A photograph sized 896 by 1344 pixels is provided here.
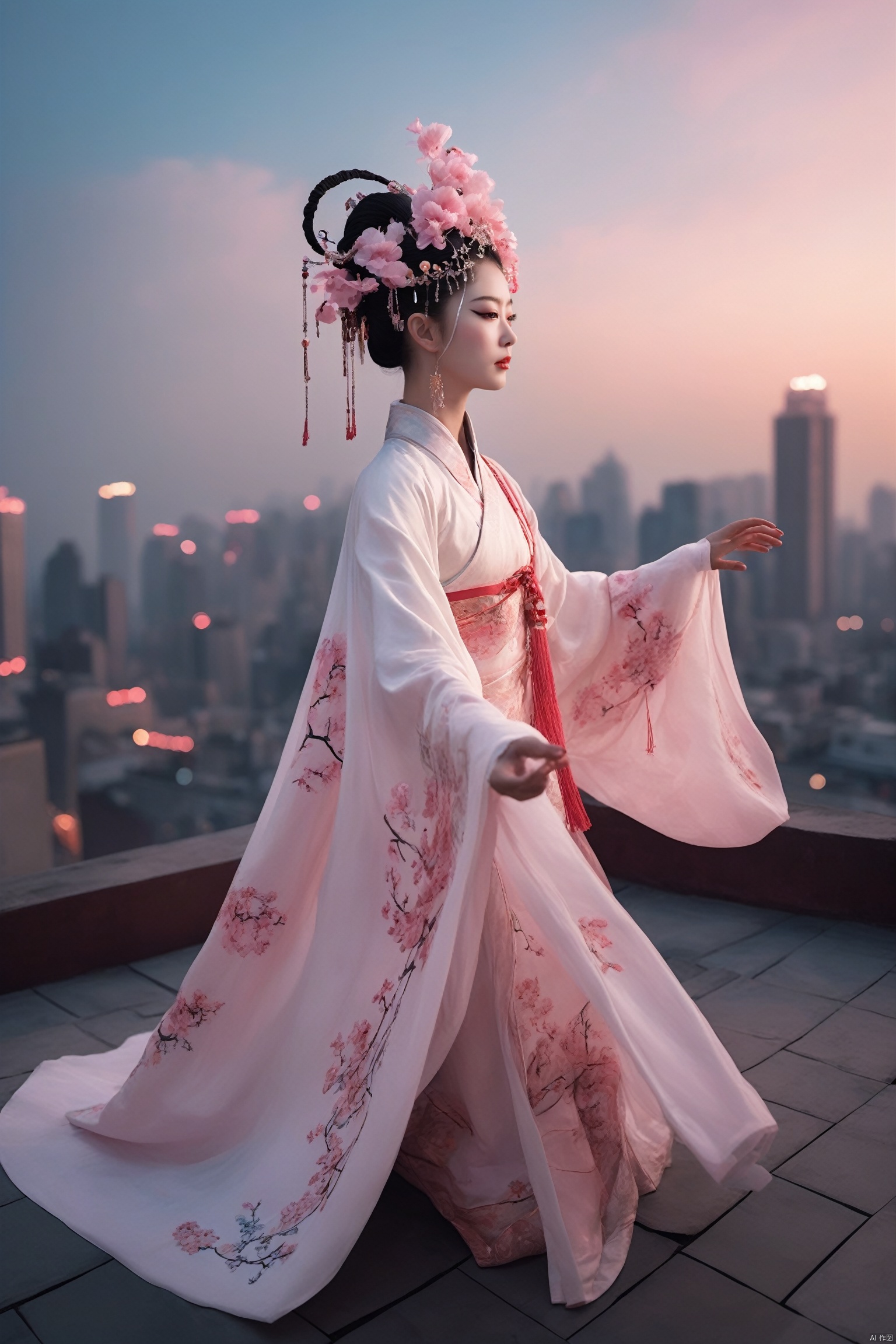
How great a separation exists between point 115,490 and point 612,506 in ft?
17.5

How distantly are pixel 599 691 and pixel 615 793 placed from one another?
219mm

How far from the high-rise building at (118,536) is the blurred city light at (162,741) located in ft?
5.76

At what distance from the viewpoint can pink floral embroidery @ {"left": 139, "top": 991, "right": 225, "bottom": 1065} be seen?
1.90m

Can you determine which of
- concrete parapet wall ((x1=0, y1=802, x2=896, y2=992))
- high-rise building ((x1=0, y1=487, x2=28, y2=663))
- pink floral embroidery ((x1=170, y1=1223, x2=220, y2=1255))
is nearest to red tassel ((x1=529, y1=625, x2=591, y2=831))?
pink floral embroidery ((x1=170, y1=1223, x2=220, y2=1255))

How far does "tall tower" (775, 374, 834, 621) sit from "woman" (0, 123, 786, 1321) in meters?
5.78

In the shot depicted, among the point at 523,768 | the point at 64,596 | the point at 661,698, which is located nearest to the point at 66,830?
the point at 64,596

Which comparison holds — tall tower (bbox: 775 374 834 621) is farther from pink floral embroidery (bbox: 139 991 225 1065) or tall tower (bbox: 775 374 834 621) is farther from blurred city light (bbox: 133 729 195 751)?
blurred city light (bbox: 133 729 195 751)

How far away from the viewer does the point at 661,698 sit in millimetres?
2170

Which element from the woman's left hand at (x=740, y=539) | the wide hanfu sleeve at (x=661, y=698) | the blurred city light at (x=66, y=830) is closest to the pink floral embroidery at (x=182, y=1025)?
the wide hanfu sleeve at (x=661, y=698)

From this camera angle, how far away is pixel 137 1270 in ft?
5.27

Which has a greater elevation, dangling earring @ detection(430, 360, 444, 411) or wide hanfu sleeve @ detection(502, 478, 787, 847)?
dangling earring @ detection(430, 360, 444, 411)

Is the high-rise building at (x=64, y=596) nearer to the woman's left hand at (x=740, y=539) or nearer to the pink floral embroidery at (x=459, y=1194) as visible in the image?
the woman's left hand at (x=740, y=539)

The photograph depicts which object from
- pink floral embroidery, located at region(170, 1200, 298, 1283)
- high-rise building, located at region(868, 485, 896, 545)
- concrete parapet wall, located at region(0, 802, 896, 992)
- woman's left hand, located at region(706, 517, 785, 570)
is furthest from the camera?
high-rise building, located at region(868, 485, 896, 545)

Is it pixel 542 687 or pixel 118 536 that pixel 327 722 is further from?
pixel 118 536
